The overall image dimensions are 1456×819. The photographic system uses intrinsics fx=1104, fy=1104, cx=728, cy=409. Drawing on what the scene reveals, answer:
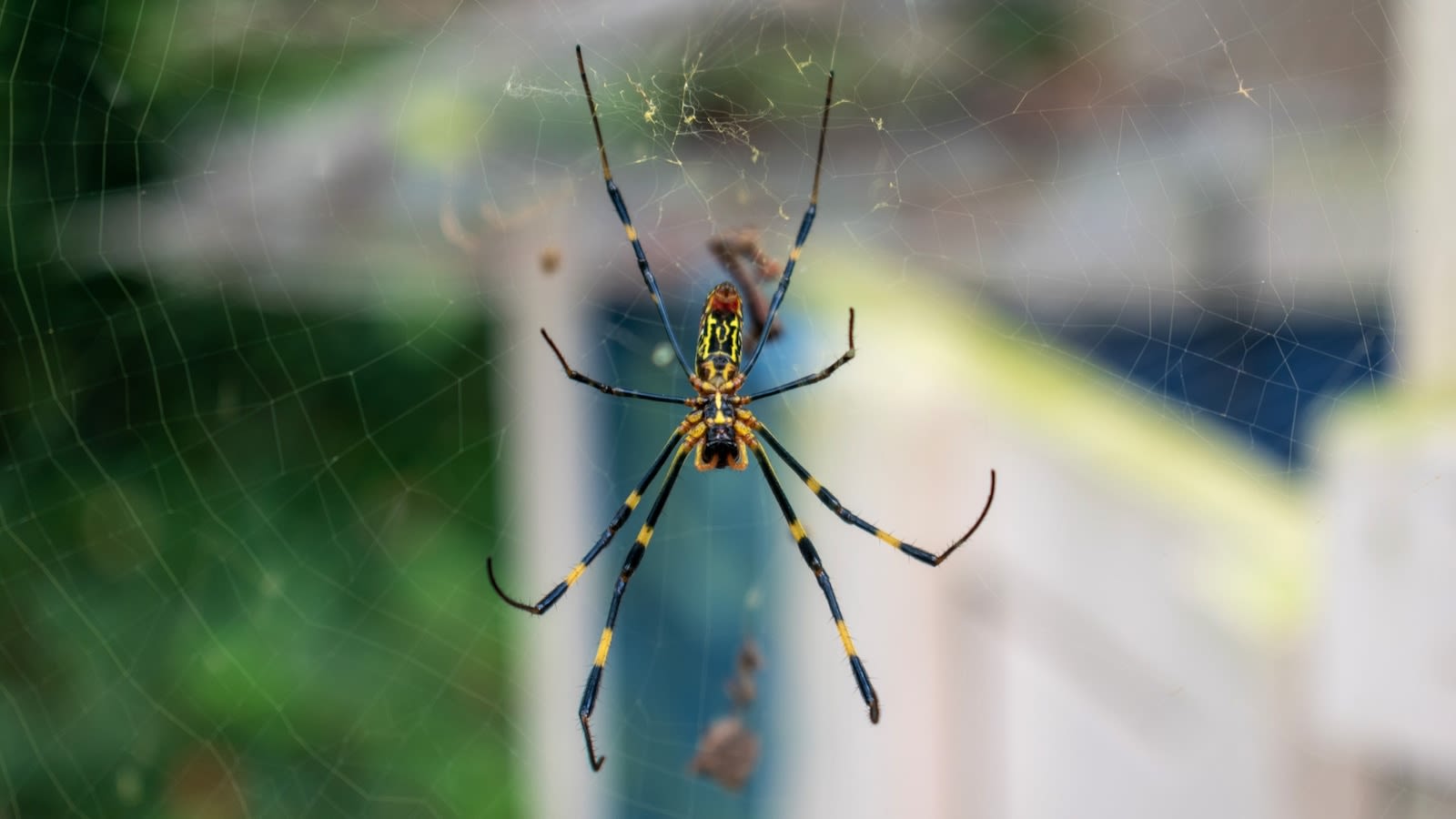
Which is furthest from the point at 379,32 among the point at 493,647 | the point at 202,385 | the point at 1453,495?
the point at 1453,495

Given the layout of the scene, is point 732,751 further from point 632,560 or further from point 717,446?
point 717,446

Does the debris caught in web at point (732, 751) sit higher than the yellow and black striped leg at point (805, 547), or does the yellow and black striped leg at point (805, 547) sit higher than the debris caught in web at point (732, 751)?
the yellow and black striped leg at point (805, 547)

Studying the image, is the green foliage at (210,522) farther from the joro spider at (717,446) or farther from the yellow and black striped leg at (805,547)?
the yellow and black striped leg at (805,547)

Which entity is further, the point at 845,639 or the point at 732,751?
the point at 732,751

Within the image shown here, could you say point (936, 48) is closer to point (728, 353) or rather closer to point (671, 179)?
point (671, 179)

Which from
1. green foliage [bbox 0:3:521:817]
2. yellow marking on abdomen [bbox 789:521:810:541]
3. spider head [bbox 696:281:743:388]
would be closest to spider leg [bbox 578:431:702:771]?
spider head [bbox 696:281:743:388]

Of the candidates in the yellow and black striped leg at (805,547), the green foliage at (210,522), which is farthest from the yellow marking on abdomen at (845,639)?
the green foliage at (210,522)

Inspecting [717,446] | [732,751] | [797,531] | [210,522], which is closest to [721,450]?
[717,446]
